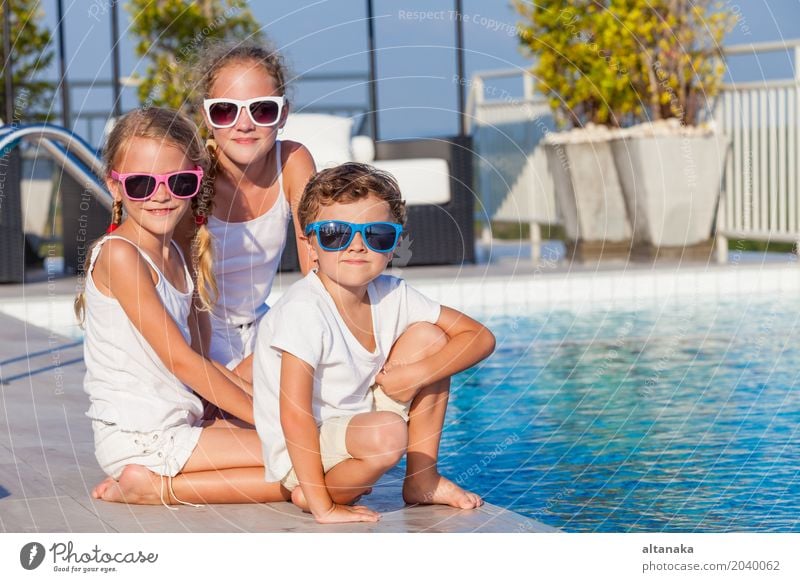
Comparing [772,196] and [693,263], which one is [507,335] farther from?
[772,196]

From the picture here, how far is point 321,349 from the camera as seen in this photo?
2.73 m

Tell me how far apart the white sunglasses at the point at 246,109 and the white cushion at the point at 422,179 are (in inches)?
189

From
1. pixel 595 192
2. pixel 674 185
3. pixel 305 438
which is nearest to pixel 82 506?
pixel 305 438

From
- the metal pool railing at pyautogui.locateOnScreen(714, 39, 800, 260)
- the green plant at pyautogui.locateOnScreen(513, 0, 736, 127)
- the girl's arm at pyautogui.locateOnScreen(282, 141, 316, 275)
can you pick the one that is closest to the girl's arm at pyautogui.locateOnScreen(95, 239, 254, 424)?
the girl's arm at pyautogui.locateOnScreen(282, 141, 316, 275)

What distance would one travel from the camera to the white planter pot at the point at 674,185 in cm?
878

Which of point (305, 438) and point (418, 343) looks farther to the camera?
point (418, 343)

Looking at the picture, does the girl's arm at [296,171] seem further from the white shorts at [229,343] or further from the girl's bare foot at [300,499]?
the girl's bare foot at [300,499]

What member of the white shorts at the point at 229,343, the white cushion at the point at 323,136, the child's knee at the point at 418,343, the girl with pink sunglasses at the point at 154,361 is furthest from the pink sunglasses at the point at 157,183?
the white cushion at the point at 323,136

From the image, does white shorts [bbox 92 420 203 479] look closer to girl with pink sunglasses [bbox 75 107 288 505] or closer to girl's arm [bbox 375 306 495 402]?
girl with pink sunglasses [bbox 75 107 288 505]

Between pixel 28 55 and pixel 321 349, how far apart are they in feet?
27.4

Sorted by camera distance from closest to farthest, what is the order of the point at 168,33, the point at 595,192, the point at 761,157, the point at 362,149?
the point at 362,149, the point at 761,157, the point at 595,192, the point at 168,33

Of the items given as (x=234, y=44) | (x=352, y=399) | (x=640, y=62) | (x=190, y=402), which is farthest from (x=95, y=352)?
(x=640, y=62)

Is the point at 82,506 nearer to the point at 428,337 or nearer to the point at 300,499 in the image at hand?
the point at 300,499

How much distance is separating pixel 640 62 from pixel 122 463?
22.5ft
